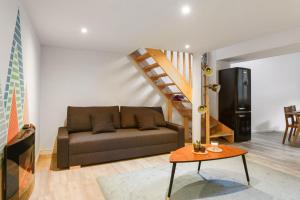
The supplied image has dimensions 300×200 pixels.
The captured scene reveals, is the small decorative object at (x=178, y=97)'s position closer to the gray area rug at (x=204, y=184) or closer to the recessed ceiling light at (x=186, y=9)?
the gray area rug at (x=204, y=184)

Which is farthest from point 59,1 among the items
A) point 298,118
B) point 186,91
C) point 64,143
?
point 298,118

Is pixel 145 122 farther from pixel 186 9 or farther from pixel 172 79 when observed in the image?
pixel 186 9

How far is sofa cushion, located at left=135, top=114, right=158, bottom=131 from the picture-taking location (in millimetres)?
3859

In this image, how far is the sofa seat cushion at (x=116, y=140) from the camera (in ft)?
9.85

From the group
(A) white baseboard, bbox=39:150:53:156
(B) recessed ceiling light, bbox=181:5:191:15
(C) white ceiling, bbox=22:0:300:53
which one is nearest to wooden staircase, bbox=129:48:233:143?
(C) white ceiling, bbox=22:0:300:53

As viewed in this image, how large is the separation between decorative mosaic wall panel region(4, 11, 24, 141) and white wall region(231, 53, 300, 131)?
5.24 meters

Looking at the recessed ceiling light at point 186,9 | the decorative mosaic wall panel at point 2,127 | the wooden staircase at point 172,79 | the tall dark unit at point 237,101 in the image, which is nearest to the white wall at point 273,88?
the tall dark unit at point 237,101

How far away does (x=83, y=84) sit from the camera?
13.2 feet

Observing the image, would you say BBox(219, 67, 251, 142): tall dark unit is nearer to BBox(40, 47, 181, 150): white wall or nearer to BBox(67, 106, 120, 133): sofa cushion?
BBox(40, 47, 181, 150): white wall

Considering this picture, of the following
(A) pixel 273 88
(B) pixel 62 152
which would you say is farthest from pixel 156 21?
(A) pixel 273 88

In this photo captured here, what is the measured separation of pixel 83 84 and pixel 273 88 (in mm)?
5668

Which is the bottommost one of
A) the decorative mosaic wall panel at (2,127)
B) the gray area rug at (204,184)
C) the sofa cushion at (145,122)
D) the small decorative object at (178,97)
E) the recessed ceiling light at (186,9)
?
the gray area rug at (204,184)

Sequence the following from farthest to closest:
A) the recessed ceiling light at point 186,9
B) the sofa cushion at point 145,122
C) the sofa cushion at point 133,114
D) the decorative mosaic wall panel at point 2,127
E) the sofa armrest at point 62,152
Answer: the sofa cushion at point 133,114
the sofa cushion at point 145,122
the sofa armrest at point 62,152
the recessed ceiling light at point 186,9
the decorative mosaic wall panel at point 2,127

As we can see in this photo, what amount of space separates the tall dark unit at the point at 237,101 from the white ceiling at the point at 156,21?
1390mm
